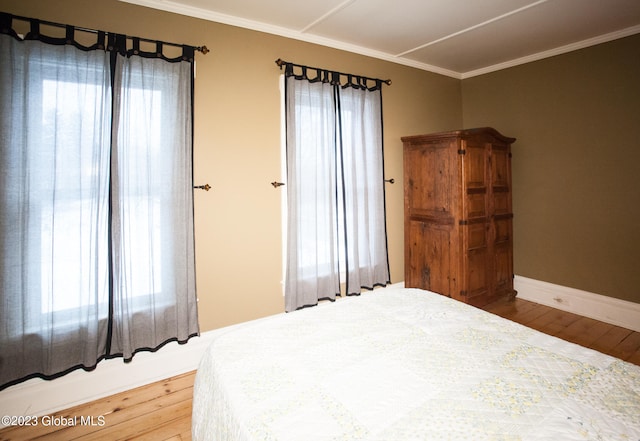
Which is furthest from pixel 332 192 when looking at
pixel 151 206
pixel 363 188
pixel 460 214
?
pixel 151 206

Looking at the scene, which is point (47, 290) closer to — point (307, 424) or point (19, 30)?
point (19, 30)

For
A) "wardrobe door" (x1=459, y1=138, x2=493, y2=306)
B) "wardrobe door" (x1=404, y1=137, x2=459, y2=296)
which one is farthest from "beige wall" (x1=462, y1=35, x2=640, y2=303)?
"wardrobe door" (x1=404, y1=137, x2=459, y2=296)

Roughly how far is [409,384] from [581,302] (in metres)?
3.16

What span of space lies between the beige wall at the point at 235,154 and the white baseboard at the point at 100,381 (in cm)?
25

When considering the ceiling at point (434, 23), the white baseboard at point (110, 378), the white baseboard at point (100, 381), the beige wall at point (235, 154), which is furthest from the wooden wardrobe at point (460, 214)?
the white baseboard at point (100, 381)

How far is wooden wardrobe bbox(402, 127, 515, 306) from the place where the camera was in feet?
10.5

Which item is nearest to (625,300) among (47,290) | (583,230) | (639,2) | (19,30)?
(583,230)

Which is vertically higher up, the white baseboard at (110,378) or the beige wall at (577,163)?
the beige wall at (577,163)

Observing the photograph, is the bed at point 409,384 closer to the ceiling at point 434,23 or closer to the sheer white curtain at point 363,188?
the sheer white curtain at point 363,188

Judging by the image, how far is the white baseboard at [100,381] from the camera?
6.49 feet

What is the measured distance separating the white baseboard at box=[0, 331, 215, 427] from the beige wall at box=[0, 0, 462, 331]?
0.81 ft

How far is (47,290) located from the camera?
77.4 inches

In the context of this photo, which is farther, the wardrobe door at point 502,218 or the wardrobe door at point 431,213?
the wardrobe door at point 502,218

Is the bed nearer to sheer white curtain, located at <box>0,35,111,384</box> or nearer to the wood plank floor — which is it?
the wood plank floor
